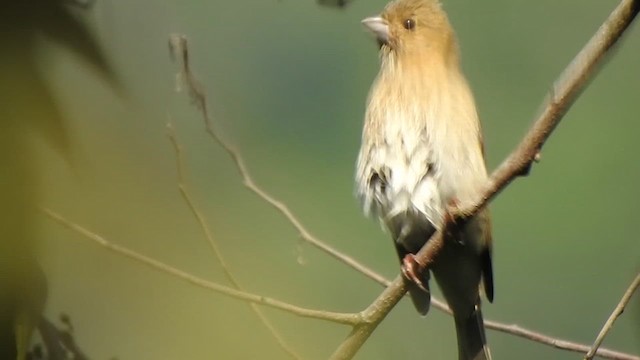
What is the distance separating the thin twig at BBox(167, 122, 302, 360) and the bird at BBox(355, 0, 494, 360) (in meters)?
0.21

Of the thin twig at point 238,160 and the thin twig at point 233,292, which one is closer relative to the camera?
the thin twig at point 233,292

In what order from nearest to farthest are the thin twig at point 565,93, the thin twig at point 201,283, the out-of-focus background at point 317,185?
the thin twig at point 565,93 → the thin twig at point 201,283 → the out-of-focus background at point 317,185

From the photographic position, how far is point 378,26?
1372 mm

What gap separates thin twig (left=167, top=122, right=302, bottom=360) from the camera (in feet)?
4.40

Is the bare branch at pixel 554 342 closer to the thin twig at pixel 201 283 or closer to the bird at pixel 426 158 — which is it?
the bird at pixel 426 158

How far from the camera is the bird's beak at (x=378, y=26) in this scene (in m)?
1.37

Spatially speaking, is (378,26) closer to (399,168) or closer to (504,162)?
(399,168)

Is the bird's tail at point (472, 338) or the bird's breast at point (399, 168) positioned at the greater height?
Result: the bird's breast at point (399, 168)

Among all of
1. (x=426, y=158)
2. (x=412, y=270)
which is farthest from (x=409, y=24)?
(x=412, y=270)

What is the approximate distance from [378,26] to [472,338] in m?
0.49

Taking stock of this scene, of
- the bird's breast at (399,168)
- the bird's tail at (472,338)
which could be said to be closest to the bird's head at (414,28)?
the bird's breast at (399,168)

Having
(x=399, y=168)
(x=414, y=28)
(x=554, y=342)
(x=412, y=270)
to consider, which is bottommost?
(x=554, y=342)

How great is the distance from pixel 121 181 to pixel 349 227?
1.38 ft

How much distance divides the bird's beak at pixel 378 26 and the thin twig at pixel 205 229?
0.33m
